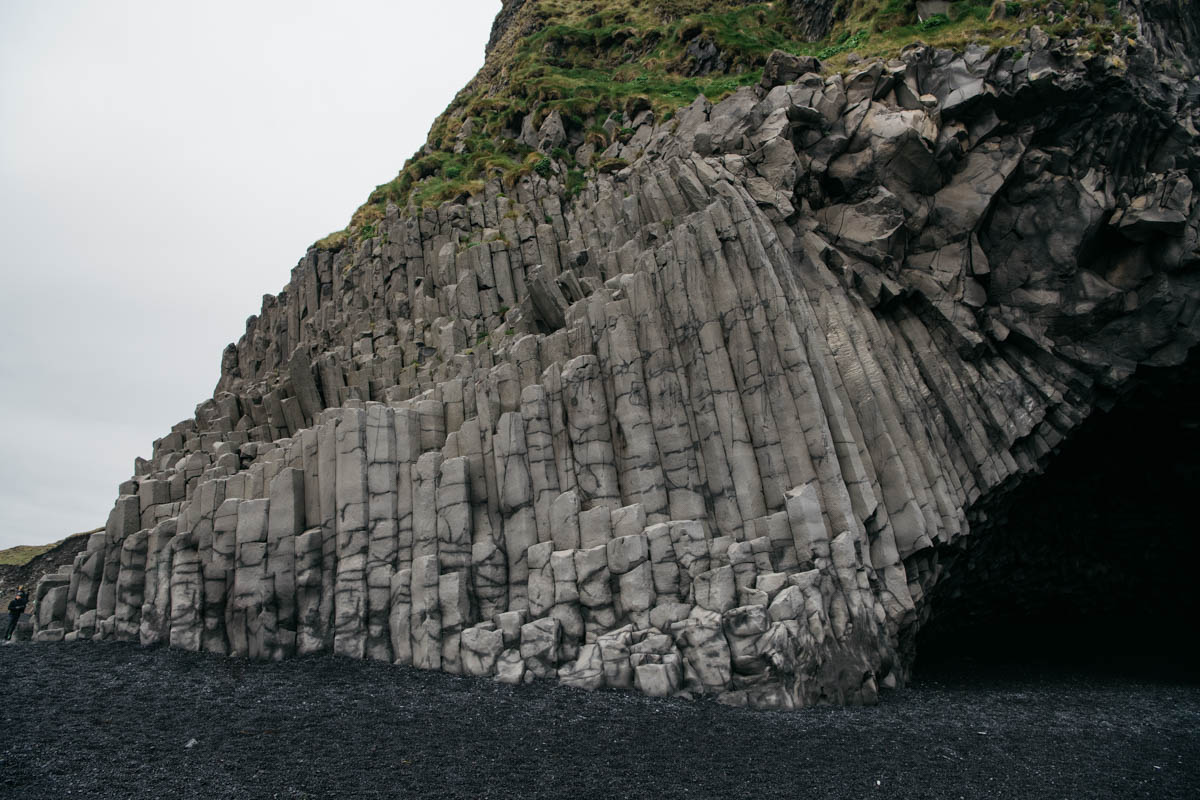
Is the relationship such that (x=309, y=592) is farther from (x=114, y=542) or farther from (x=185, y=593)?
(x=114, y=542)

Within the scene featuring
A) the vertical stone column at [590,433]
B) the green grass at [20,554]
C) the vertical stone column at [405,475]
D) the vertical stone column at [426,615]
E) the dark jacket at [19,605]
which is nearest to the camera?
the vertical stone column at [426,615]

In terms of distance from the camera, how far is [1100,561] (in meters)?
25.5

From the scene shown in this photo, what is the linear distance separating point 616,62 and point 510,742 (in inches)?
1520

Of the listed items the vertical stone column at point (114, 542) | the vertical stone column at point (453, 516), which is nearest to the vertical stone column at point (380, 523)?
the vertical stone column at point (453, 516)

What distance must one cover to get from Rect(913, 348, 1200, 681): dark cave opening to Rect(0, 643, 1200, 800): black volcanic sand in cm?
681

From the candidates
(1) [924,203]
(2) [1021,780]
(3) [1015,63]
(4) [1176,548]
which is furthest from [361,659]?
(4) [1176,548]

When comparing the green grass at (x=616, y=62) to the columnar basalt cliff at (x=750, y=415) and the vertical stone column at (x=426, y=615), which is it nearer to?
the columnar basalt cliff at (x=750, y=415)

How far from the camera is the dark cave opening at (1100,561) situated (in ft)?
72.7

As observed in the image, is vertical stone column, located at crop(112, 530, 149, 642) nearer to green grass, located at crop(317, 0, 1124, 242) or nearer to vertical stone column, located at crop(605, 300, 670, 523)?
vertical stone column, located at crop(605, 300, 670, 523)

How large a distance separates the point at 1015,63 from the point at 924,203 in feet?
14.8

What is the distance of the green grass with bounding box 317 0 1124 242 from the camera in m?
26.3

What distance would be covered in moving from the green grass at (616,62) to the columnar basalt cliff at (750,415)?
3675 millimetres

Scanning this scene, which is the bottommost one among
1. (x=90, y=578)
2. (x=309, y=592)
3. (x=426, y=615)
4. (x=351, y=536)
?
(x=426, y=615)

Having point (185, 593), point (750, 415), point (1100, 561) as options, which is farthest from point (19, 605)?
point (1100, 561)
